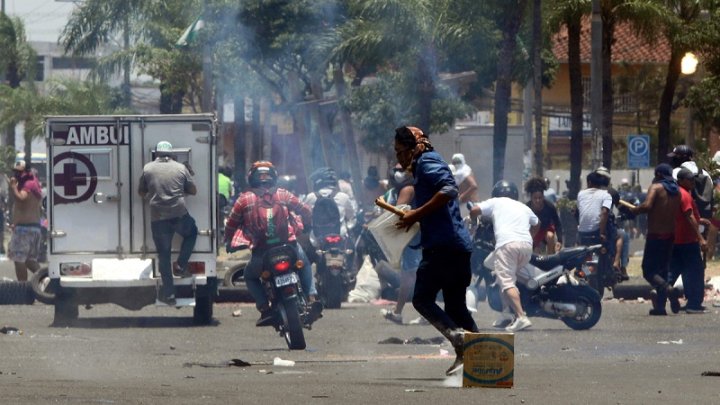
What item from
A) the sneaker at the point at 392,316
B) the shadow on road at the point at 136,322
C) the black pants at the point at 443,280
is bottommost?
the shadow on road at the point at 136,322

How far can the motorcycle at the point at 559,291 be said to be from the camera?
15.1 metres

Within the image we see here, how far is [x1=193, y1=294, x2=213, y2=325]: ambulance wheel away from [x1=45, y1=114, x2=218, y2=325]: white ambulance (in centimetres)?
1

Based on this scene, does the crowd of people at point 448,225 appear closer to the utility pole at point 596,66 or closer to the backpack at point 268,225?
the backpack at point 268,225

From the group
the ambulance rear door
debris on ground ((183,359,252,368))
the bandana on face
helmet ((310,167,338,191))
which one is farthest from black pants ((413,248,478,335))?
helmet ((310,167,338,191))

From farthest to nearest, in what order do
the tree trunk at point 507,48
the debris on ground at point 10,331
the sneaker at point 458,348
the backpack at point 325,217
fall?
the tree trunk at point 507,48 → the backpack at point 325,217 → the debris on ground at point 10,331 → the sneaker at point 458,348

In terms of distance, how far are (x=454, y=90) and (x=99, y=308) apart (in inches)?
651

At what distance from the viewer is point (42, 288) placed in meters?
18.1

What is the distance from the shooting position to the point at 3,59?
54062 mm

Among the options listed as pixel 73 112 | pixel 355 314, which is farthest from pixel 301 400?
pixel 73 112

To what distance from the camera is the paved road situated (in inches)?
360

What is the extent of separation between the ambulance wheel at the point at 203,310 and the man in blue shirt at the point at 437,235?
6.18 metres

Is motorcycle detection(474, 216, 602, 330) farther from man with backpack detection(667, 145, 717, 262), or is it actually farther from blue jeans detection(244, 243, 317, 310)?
man with backpack detection(667, 145, 717, 262)

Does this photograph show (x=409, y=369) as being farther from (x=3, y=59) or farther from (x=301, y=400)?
(x=3, y=59)

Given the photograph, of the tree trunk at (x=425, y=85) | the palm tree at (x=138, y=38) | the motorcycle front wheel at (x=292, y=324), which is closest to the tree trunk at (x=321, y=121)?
the tree trunk at (x=425, y=85)
